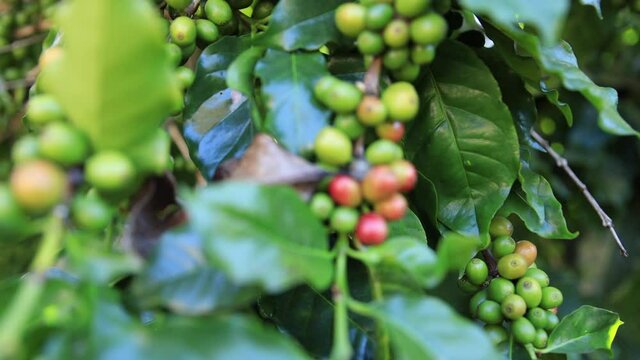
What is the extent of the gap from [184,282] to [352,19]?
0.31m

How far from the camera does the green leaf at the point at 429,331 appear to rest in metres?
0.54

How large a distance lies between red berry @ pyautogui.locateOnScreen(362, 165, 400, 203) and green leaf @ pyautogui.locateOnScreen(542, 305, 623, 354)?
1.23ft

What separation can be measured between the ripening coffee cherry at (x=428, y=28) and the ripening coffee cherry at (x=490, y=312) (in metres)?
0.37

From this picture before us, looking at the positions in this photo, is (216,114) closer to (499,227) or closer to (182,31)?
(182,31)

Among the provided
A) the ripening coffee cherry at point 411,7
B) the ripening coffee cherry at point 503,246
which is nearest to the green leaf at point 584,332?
the ripening coffee cherry at point 503,246

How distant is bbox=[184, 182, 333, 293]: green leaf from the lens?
0.48m

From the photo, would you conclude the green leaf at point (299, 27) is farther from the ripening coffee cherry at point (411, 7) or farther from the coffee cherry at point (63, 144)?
the coffee cherry at point (63, 144)

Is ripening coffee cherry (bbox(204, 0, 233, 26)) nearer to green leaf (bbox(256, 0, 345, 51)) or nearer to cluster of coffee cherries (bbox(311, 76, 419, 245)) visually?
green leaf (bbox(256, 0, 345, 51))

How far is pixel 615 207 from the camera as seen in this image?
1.95 m

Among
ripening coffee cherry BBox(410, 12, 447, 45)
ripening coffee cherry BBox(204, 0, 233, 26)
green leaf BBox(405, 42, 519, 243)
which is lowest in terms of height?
green leaf BBox(405, 42, 519, 243)

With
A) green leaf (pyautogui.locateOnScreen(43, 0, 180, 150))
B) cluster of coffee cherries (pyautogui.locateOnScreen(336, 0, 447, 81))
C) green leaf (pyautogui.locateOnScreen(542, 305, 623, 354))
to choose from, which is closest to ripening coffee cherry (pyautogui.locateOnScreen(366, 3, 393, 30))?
cluster of coffee cherries (pyautogui.locateOnScreen(336, 0, 447, 81))

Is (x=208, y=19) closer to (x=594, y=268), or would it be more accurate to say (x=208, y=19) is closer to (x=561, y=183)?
(x=561, y=183)

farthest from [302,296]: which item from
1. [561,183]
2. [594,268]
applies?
[594,268]

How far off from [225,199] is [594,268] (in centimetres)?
205
